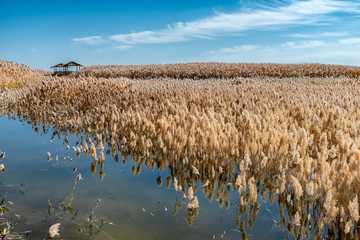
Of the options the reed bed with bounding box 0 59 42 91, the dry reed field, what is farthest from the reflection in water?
the reed bed with bounding box 0 59 42 91

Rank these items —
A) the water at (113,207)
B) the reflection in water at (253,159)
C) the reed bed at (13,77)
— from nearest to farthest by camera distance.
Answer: the water at (113,207), the reflection in water at (253,159), the reed bed at (13,77)

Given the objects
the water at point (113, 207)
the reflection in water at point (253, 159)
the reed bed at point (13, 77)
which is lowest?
the water at point (113, 207)

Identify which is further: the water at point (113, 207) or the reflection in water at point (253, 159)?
the reflection in water at point (253, 159)

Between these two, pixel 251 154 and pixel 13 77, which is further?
pixel 13 77

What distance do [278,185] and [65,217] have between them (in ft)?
7.28

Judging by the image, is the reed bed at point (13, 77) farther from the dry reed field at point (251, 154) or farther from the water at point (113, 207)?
the water at point (113, 207)

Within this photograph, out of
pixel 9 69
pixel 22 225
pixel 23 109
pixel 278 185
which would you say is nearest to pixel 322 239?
pixel 278 185

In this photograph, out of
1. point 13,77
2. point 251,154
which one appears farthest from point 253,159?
point 13,77

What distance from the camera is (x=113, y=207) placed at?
3.03m

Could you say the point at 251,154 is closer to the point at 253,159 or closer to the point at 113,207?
the point at 253,159

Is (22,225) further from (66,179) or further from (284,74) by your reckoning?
(284,74)

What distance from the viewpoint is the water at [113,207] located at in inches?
102

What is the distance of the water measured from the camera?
2588 mm

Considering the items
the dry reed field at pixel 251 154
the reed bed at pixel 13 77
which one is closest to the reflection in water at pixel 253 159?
the dry reed field at pixel 251 154
